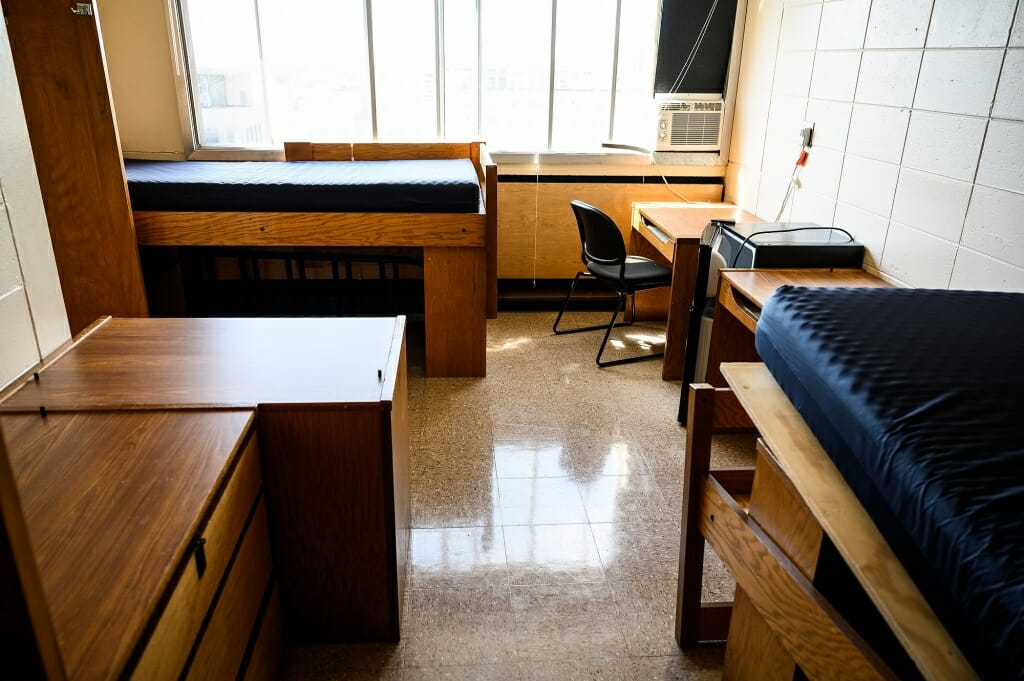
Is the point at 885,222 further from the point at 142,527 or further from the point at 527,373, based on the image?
the point at 142,527

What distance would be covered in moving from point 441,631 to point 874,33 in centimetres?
271

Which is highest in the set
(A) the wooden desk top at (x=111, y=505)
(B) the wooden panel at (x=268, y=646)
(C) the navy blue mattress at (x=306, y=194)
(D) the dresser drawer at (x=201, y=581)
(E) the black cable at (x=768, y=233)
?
(C) the navy blue mattress at (x=306, y=194)

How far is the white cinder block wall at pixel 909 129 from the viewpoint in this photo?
2162mm

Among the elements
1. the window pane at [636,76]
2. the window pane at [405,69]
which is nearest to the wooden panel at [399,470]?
the window pane at [405,69]

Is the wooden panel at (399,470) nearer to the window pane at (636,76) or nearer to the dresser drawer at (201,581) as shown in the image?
the dresser drawer at (201,581)

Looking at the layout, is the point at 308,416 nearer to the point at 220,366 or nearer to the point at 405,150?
the point at 220,366

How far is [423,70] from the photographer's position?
13.7ft

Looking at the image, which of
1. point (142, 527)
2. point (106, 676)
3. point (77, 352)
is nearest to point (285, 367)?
point (77, 352)

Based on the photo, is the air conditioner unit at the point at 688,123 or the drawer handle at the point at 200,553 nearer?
the drawer handle at the point at 200,553

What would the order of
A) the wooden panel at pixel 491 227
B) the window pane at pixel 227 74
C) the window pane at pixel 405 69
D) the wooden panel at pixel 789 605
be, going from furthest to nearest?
the window pane at pixel 405 69 < the window pane at pixel 227 74 < the wooden panel at pixel 491 227 < the wooden panel at pixel 789 605

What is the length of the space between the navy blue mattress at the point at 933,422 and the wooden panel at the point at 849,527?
0.06ft

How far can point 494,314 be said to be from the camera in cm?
345

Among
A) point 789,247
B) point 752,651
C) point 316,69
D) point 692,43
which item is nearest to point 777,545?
point 752,651

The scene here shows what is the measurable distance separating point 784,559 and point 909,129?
195cm
